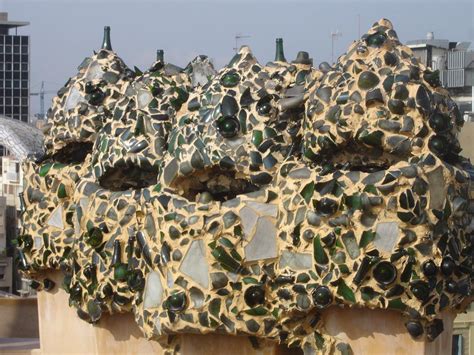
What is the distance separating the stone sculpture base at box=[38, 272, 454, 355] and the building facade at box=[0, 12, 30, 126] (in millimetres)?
58300

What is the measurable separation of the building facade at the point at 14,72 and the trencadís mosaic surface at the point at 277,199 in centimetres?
6020

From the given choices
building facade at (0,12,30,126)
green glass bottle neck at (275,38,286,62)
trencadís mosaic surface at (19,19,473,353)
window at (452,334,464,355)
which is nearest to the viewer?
trencadís mosaic surface at (19,19,473,353)

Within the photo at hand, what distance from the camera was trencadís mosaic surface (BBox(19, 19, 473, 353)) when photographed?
15.3 meters

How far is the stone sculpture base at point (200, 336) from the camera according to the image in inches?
612

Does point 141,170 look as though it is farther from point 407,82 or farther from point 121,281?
point 407,82

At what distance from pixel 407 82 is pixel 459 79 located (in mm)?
16855

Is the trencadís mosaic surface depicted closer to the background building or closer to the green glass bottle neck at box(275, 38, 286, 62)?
the green glass bottle neck at box(275, 38, 286, 62)

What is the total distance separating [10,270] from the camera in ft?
154

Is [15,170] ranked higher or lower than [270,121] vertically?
lower

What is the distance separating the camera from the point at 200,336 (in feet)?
56.1

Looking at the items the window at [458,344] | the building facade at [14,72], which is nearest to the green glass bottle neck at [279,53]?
the window at [458,344]

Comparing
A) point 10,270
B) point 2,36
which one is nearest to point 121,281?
point 10,270

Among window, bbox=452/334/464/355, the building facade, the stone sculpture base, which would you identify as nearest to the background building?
window, bbox=452/334/464/355

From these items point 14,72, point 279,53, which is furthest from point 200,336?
point 14,72
